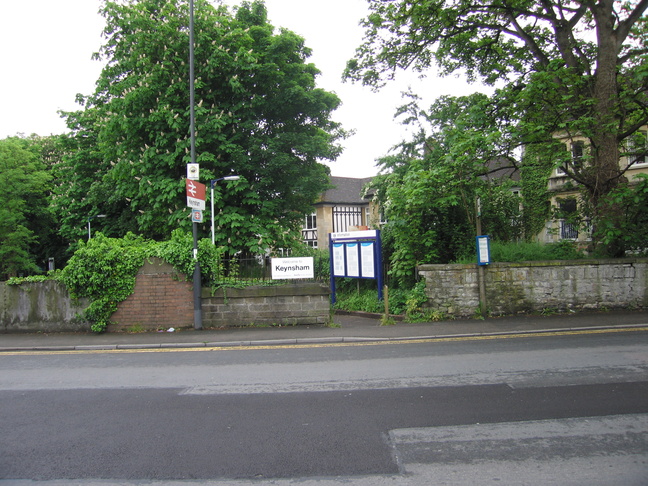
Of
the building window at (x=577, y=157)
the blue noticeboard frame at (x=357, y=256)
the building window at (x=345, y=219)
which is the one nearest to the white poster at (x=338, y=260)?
the blue noticeboard frame at (x=357, y=256)

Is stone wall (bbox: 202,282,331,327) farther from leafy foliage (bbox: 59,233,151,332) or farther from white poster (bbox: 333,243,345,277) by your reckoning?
white poster (bbox: 333,243,345,277)

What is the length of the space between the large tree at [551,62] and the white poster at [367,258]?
16.1ft

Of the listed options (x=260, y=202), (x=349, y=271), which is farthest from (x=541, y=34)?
(x=260, y=202)

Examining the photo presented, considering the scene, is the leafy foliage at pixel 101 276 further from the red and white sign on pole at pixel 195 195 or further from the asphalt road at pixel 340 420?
the asphalt road at pixel 340 420

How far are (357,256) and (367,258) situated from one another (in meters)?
0.41

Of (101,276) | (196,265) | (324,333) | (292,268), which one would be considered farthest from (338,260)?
(101,276)

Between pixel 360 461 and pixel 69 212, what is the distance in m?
26.0

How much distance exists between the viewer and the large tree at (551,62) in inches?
449

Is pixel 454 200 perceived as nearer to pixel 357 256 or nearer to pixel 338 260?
pixel 357 256

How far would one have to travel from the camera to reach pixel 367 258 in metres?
13.1

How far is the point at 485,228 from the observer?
558 inches

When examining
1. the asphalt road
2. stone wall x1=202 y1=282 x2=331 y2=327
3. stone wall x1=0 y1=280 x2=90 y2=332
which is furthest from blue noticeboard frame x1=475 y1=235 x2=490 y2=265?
stone wall x1=0 y1=280 x2=90 y2=332

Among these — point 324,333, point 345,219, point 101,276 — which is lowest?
point 324,333

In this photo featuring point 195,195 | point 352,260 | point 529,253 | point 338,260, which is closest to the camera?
point 195,195
